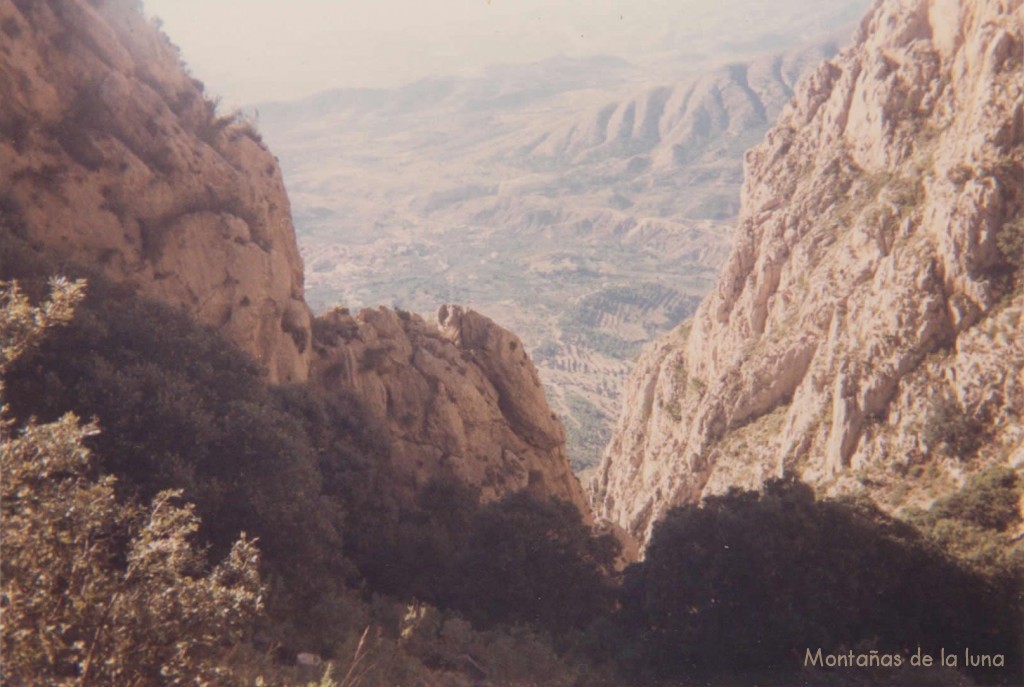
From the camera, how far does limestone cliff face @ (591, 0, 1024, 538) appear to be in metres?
32.3

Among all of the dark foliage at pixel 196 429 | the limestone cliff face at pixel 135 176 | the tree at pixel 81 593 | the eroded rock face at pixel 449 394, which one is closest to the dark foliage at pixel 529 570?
the dark foliage at pixel 196 429

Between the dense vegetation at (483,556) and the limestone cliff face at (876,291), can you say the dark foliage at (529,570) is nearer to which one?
the dense vegetation at (483,556)

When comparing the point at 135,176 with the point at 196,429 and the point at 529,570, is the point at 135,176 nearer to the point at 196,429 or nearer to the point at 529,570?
the point at 196,429

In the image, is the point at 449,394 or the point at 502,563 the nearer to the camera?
the point at 502,563

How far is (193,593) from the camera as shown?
8.23 meters

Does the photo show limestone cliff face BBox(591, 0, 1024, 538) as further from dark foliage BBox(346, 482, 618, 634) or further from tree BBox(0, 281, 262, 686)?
tree BBox(0, 281, 262, 686)

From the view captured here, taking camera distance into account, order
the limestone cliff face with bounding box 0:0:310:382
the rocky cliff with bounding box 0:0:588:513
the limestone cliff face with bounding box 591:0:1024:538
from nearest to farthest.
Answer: the limestone cliff face with bounding box 0:0:310:382
the rocky cliff with bounding box 0:0:588:513
the limestone cliff face with bounding box 591:0:1024:538

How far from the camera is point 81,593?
7.69 m

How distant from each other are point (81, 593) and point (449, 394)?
2463cm

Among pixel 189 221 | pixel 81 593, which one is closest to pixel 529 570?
pixel 189 221

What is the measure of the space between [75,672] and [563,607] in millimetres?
16566

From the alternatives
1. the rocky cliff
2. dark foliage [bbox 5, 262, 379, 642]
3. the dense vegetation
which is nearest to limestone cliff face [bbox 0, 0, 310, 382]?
the rocky cliff

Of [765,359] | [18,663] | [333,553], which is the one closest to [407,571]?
[333,553]

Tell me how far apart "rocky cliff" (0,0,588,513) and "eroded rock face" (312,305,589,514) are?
0.08 meters
